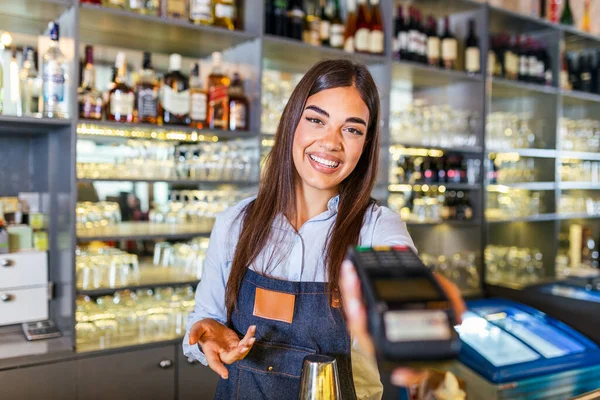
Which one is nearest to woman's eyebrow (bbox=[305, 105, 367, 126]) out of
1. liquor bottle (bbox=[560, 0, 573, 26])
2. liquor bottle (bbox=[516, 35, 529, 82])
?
liquor bottle (bbox=[516, 35, 529, 82])

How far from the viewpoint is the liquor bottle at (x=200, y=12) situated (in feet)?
8.52

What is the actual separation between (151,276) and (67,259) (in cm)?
42

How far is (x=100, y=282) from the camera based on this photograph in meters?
2.43

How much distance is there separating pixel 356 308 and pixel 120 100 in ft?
6.55

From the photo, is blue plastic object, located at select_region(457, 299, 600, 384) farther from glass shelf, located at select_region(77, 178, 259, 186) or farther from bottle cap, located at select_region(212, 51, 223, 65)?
bottle cap, located at select_region(212, 51, 223, 65)

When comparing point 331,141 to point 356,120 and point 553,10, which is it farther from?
point 553,10

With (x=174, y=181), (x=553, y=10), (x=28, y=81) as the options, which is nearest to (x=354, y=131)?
(x=174, y=181)

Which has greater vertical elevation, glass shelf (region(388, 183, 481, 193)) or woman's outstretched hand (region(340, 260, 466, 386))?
glass shelf (region(388, 183, 481, 193))

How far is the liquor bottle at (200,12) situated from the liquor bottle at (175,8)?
0.14 ft

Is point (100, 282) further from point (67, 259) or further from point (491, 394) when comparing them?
point (491, 394)

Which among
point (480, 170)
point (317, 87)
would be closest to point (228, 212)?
point (317, 87)

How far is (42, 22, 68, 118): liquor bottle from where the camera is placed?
88.4 inches

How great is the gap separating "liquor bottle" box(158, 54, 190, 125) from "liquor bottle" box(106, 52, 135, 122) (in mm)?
159

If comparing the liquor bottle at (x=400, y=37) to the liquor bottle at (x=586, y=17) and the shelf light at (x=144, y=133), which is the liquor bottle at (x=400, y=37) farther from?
the liquor bottle at (x=586, y=17)
